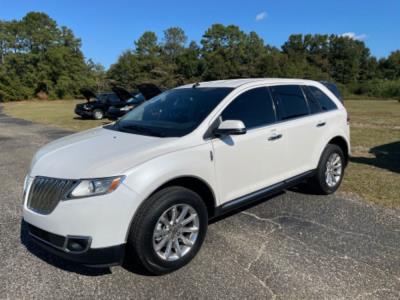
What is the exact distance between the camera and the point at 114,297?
8.98 ft

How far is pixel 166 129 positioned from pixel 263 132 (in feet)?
3.79

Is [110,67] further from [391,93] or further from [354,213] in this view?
[354,213]

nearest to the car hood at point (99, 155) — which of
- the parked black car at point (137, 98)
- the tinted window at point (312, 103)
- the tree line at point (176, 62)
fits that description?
the parked black car at point (137, 98)

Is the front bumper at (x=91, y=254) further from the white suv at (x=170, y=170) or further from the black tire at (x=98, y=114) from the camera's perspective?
the black tire at (x=98, y=114)

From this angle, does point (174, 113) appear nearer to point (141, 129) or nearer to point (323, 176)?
point (141, 129)

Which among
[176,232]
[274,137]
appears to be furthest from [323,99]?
[176,232]

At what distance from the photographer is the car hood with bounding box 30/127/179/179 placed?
2.71 metres

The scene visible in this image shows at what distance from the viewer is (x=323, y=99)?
497cm

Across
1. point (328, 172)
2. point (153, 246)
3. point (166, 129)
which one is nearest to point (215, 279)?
point (153, 246)

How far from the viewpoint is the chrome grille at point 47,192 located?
8.82 ft

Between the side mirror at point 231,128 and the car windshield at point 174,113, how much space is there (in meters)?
0.26

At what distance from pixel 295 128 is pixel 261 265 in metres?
1.89

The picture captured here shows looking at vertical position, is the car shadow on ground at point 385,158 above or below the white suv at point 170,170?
below

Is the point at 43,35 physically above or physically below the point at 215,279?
above
